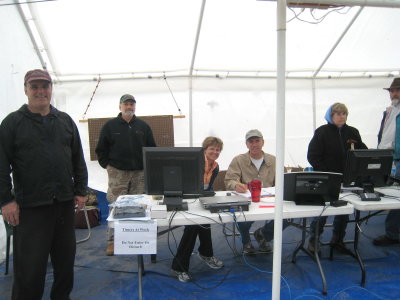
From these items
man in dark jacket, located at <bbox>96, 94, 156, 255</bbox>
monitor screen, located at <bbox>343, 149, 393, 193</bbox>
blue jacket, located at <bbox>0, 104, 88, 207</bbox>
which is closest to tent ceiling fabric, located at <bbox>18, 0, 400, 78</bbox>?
man in dark jacket, located at <bbox>96, 94, 156, 255</bbox>

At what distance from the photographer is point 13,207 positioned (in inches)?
71.2

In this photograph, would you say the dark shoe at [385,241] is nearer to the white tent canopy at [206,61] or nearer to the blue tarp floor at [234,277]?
the blue tarp floor at [234,277]

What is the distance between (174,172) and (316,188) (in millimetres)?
1079

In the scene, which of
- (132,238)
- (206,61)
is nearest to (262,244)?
(132,238)

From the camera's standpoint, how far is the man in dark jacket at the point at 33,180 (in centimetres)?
183

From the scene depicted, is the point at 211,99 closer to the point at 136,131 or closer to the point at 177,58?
the point at 177,58

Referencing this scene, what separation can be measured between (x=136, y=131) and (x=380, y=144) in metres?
2.71

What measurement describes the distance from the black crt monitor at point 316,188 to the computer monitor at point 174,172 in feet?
2.45

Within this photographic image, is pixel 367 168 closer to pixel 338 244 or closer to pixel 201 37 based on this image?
pixel 338 244

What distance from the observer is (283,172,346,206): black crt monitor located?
7.52 feet

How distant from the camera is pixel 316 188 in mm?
2293

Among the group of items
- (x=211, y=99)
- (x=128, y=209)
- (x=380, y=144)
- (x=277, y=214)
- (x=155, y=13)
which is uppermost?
(x=155, y=13)

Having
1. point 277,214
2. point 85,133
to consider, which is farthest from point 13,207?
point 85,133

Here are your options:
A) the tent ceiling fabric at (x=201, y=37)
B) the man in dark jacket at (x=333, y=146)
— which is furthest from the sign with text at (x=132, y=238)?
the tent ceiling fabric at (x=201, y=37)
